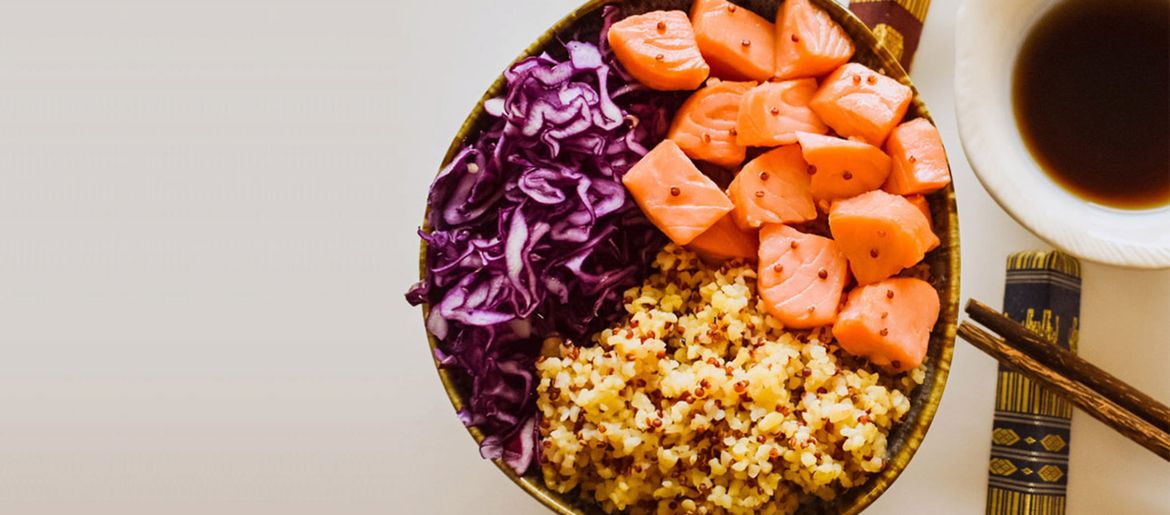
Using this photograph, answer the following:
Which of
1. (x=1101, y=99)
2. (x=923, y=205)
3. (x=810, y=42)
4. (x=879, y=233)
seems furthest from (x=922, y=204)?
(x=1101, y=99)

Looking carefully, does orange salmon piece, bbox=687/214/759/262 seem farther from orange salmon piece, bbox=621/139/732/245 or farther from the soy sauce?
the soy sauce

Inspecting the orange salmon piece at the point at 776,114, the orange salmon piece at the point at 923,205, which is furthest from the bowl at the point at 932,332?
the orange salmon piece at the point at 776,114

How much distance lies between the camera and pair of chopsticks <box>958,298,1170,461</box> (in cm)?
159

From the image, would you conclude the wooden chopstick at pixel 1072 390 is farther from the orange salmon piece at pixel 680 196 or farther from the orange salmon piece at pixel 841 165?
the orange salmon piece at pixel 680 196

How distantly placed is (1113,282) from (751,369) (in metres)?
0.85

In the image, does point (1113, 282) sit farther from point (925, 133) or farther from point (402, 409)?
point (402, 409)

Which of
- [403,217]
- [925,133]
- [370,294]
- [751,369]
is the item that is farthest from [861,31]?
[370,294]

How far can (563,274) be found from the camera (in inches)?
58.8

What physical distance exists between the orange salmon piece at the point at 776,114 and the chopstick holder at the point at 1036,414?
55cm

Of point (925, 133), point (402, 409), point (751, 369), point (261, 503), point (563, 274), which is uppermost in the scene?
point (925, 133)

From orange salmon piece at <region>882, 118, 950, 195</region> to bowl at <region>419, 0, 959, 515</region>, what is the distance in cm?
3

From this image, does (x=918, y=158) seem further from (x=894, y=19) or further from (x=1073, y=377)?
(x=1073, y=377)

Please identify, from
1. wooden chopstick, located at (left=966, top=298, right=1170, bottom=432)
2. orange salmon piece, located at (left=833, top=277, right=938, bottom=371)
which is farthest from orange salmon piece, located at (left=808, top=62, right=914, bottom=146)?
wooden chopstick, located at (left=966, top=298, right=1170, bottom=432)

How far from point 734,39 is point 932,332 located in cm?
59
